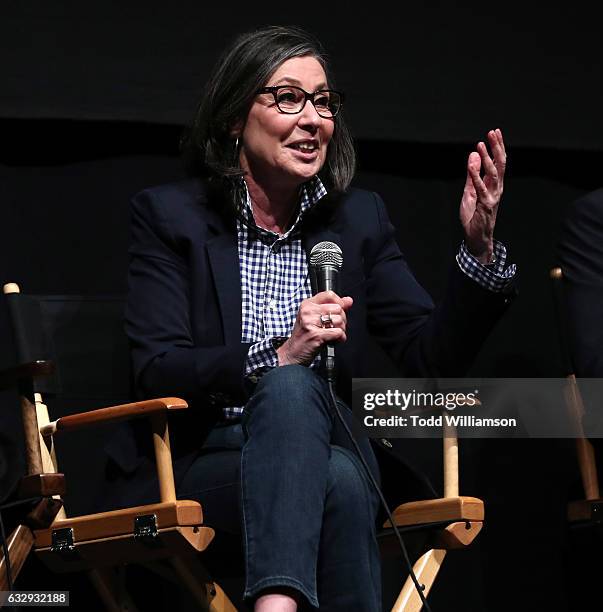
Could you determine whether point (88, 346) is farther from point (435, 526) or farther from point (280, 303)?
point (435, 526)

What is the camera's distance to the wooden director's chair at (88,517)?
2.32 metres

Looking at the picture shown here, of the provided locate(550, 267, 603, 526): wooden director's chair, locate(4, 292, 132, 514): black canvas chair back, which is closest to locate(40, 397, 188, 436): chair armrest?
locate(4, 292, 132, 514): black canvas chair back

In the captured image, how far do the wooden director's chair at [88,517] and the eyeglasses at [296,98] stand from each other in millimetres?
712

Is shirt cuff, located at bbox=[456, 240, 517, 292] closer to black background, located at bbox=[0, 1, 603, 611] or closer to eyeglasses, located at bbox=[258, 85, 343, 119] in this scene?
eyeglasses, located at bbox=[258, 85, 343, 119]

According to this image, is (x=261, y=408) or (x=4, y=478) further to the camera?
(x=4, y=478)

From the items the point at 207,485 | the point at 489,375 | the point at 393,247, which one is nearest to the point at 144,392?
the point at 207,485

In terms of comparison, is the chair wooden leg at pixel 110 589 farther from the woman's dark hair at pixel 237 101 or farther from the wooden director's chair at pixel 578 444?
the wooden director's chair at pixel 578 444

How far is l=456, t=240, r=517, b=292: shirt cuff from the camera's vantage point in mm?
2490

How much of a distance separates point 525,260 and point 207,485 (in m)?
1.58

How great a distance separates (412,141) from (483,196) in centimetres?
104

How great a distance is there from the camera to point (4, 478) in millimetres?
2654

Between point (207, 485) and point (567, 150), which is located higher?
point (567, 150)

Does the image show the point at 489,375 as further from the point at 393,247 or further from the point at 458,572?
the point at 393,247

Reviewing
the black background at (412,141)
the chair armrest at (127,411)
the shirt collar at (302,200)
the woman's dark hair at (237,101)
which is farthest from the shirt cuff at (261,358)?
the black background at (412,141)
